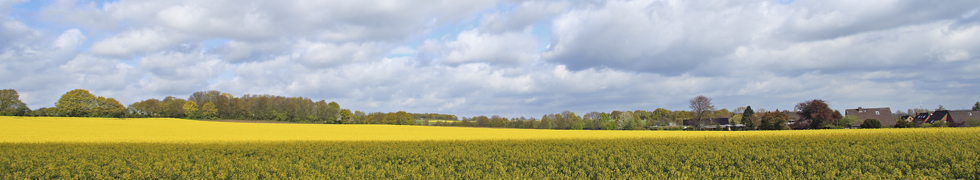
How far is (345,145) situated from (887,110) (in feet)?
262

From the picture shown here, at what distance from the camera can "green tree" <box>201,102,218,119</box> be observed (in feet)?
221

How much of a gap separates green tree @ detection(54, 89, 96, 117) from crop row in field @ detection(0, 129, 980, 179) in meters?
49.2

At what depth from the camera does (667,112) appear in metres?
Result: 112

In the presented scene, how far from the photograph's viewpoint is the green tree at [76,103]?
2035 inches

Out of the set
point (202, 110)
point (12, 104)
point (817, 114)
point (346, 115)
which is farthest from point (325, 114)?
point (817, 114)

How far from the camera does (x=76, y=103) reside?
5272cm

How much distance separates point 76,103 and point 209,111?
55.6ft

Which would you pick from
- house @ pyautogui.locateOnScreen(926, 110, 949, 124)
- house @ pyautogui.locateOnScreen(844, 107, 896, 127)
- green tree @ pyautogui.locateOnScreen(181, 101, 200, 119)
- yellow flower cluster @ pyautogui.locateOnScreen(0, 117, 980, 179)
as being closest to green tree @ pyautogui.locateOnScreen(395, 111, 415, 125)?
green tree @ pyautogui.locateOnScreen(181, 101, 200, 119)

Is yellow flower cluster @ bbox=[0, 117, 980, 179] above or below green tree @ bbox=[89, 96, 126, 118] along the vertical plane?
below

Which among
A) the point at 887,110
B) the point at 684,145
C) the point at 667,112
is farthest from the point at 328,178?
the point at 667,112

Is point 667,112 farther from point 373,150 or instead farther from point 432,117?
point 373,150

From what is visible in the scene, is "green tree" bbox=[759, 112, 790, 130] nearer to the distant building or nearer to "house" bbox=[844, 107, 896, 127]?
"house" bbox=[844, 107, 896, 127]

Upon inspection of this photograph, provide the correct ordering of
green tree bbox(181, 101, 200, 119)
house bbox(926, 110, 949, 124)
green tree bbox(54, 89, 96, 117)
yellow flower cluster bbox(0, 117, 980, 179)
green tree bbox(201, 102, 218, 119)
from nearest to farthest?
yellow flower cluster bbox(0, 117, 980, 179) → green tree bbox(54, 89, 96, 117) → house bbox(926, 110, 949, 124) → green tree bbox(181, 101, 200, 119) → green tree bbox(201, 102, 218, 119)

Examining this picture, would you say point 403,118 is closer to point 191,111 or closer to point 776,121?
point 191,111
